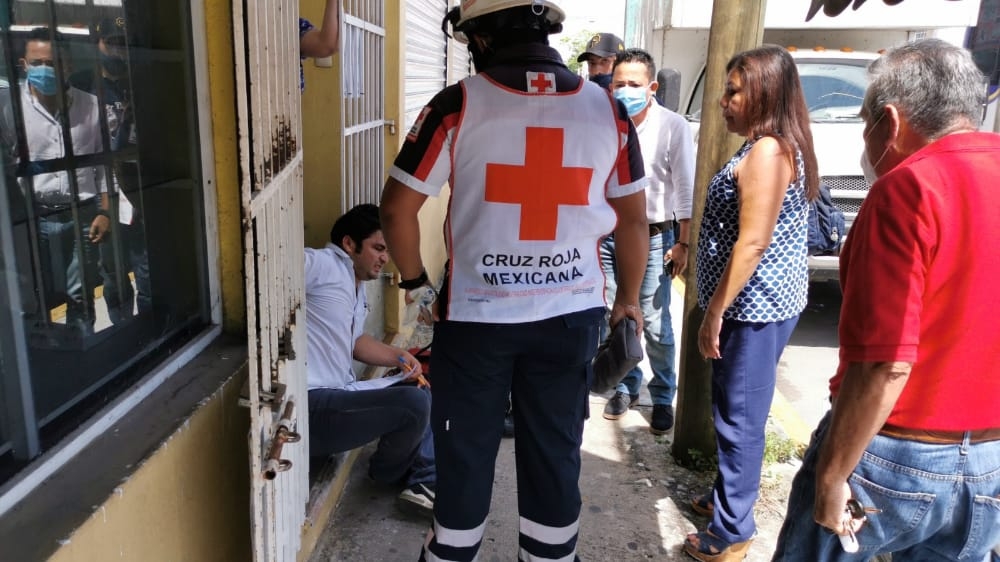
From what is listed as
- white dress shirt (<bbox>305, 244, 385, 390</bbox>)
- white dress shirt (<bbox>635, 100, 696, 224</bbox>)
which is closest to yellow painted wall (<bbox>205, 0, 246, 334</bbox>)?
white dress shirt (<bbox>305, 244, 385, 390</bbox>)

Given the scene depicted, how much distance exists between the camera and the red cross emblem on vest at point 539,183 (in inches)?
78.9

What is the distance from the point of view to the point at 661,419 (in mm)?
3764

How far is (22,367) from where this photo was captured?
1.35 metres

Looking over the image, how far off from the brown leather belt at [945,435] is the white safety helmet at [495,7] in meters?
1.28

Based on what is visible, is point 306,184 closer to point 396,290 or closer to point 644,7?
point 396,290

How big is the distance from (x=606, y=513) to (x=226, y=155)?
1994mm

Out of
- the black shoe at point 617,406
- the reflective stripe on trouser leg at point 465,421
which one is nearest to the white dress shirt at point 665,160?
the black shoe at point 617,406

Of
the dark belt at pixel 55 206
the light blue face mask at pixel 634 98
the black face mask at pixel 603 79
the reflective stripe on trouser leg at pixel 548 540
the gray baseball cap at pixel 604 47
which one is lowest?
the reflective stripe on trouser leg at pixel 548 540

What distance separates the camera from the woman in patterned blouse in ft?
7.81

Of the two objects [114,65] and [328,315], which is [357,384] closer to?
[328,315]

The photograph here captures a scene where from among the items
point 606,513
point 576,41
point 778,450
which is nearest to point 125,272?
point 606,513

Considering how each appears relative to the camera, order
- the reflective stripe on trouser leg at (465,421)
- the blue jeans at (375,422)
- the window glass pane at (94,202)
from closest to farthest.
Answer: the window glass pane at (94,202) → the reflective stripe on trouser leg at (465,421) → the blue jeans at (375,422)

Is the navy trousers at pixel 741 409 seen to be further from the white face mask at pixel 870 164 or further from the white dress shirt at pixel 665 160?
the white dress shirt at pixel 665 160

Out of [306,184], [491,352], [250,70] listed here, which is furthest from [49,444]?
[306,184]
